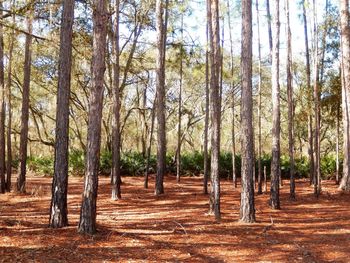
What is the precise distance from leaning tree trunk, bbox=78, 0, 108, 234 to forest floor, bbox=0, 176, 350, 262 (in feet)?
1.29

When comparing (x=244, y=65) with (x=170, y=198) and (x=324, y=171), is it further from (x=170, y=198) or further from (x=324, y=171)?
(x=324, y=171)

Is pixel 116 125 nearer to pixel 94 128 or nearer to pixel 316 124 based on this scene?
pixel 94 128

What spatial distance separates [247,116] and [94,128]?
11.2 feet

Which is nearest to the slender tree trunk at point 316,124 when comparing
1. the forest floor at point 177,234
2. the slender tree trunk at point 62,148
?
the forest floor at point 177,234

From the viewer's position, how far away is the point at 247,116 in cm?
910

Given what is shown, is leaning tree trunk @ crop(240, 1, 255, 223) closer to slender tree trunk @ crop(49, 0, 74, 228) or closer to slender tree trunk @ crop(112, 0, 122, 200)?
slender tree trunk @ crop(49, 0, 74, 228)

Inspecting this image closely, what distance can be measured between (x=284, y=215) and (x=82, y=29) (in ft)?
22.2

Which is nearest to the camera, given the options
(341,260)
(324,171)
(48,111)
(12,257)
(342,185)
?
(12,257)

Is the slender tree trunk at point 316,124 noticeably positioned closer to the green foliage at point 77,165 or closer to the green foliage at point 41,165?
the green foliage at point 77,165

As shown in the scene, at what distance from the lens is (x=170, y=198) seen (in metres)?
13.7

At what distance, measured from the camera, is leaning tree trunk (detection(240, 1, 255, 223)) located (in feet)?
29.8

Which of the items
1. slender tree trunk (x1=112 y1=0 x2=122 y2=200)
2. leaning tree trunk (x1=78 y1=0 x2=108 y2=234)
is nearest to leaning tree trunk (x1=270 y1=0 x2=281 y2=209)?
slender tree trunk (x1=112 y1=0 x2=122 y2=200)

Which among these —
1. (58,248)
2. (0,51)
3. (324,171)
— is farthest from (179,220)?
(324,171)

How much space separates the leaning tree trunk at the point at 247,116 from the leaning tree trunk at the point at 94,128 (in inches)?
125
